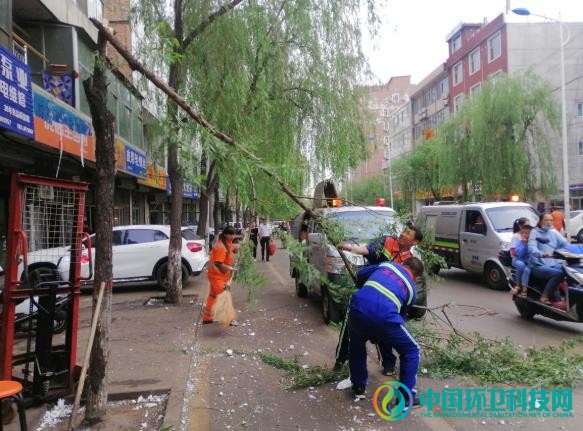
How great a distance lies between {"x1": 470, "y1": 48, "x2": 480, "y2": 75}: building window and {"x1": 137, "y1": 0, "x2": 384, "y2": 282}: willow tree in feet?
104

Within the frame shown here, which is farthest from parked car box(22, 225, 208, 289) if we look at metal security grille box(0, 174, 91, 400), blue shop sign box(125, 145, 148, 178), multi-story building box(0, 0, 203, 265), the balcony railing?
metal security grille box(0, 174, 91, 400)

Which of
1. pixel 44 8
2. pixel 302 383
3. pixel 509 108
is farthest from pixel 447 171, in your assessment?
pixel 302 383

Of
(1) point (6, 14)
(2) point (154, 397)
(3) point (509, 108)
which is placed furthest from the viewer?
(3) point (509, 108)

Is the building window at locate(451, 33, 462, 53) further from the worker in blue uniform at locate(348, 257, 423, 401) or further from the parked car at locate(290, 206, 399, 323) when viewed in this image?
the worker in blue uniform at locate(348, 257, 423, 401)

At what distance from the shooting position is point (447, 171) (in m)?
25.7

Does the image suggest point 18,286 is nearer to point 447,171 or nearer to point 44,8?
point 44,8

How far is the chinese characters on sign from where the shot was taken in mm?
4137

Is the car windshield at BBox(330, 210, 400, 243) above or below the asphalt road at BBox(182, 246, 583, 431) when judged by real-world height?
above

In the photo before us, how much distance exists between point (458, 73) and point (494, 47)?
6917mm

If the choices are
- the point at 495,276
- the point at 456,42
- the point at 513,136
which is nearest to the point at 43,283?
the point at 495,276

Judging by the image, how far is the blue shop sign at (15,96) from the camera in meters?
7.48

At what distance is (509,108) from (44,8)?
20287mm

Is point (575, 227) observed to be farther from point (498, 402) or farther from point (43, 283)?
point (43, 283)

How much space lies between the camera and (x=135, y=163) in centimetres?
1662
